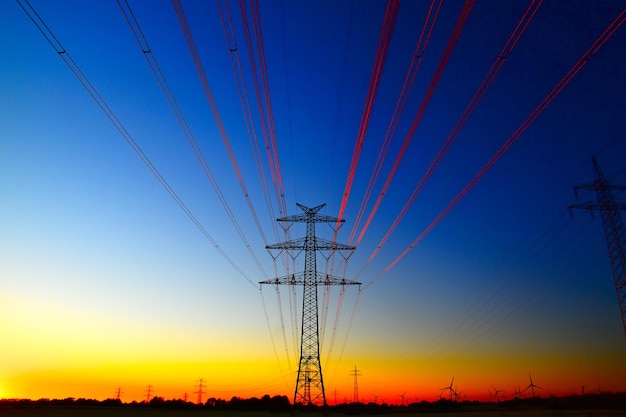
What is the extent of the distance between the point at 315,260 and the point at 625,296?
29.8 metres

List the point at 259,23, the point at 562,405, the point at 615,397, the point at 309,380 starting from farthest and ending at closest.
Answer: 1. the point at 562,405
2. the point at 615,397
3. the point at 309,380
4. the point at 259,23

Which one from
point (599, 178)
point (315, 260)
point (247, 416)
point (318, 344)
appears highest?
point (599, 178)

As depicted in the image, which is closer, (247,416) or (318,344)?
(318,344)

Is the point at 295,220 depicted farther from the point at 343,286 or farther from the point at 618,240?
the point at 618,240

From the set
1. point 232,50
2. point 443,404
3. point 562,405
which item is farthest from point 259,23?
point 443,404

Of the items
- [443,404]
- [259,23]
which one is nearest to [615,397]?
[443,404]

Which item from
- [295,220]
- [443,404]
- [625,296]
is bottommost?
[443,404]

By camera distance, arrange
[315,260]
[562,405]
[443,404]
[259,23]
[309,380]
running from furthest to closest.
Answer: [443,404], [562,405], [315,260], [309,380], [259,23]

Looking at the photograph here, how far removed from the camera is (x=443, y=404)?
122 m

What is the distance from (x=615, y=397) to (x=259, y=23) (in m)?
109

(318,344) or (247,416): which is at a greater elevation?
(318,344)

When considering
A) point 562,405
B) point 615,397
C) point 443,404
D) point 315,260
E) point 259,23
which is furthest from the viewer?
point 443,404

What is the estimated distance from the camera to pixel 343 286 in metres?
40.6

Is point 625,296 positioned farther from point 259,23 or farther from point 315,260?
point 259,23
